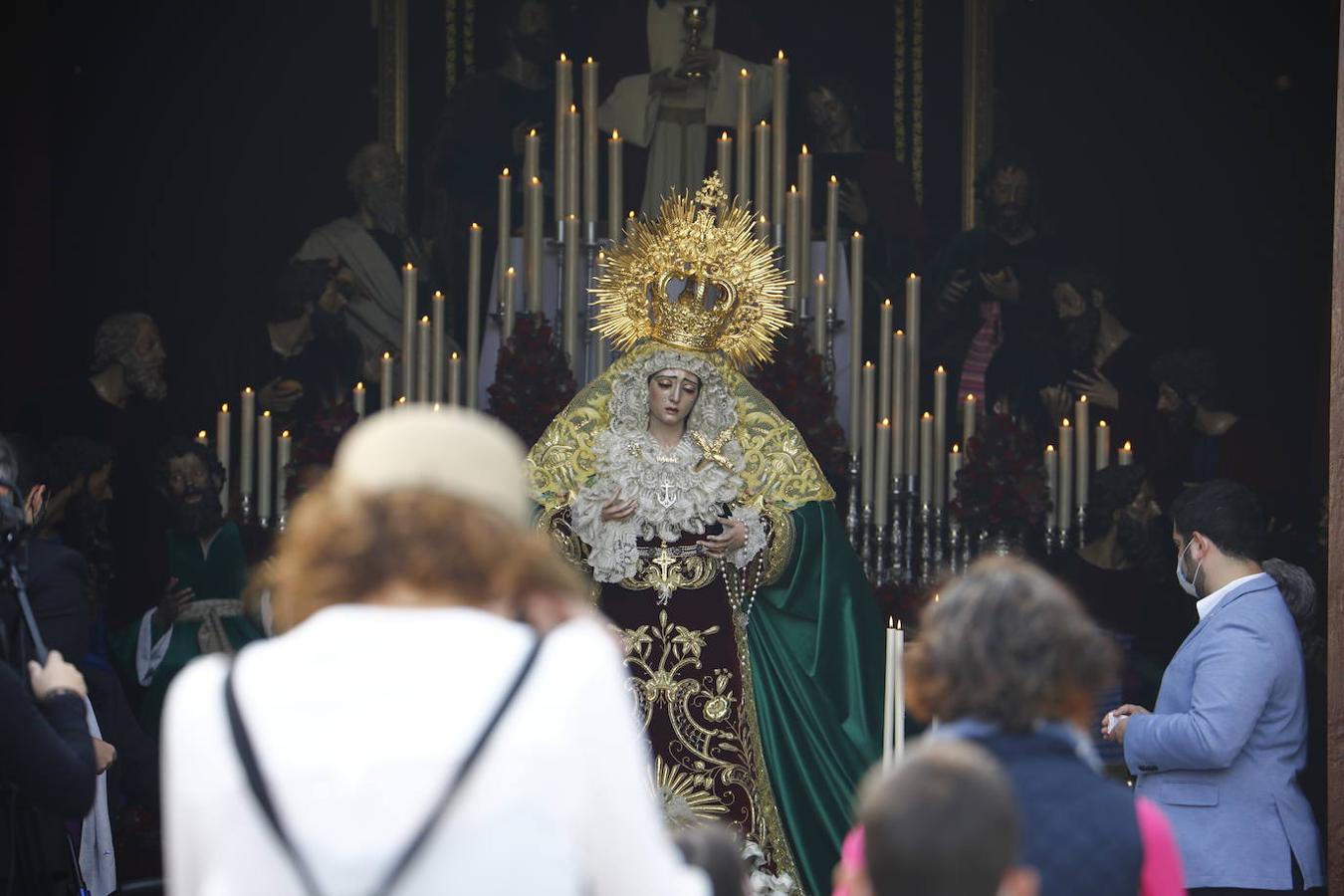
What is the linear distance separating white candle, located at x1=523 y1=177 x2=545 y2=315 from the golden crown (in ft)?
4.53

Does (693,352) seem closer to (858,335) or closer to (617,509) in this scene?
(617,509)

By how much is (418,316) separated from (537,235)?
0.95m

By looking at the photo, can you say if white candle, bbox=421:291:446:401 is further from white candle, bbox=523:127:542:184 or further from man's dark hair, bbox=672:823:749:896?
man's dark hair, bbox=672:823:749:896

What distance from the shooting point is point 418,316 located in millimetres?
8953

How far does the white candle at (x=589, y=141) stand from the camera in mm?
8430

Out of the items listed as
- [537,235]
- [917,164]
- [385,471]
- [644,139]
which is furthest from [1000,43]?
[385,471]

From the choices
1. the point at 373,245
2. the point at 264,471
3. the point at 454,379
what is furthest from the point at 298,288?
the point at 264,471

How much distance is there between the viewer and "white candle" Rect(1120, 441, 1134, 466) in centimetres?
809

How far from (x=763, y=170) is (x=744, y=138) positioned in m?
0.16

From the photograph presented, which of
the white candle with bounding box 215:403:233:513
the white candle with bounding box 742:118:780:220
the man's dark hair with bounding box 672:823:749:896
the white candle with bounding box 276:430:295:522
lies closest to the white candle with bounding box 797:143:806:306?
the white candle with bounding box 742:118:780:220

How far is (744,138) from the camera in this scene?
854 centimetres

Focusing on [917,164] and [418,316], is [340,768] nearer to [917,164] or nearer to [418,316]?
[418,316]

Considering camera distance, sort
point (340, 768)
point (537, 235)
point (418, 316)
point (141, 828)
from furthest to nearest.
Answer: point (418, 316) < point (537, 235) < point (141, 828) < point (340, 768)

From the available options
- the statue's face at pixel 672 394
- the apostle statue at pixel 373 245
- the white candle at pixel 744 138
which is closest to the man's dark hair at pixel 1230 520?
the statue's face at pixel 672 394
